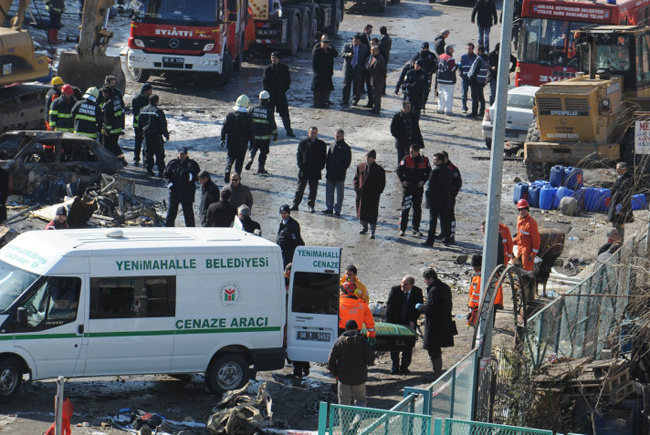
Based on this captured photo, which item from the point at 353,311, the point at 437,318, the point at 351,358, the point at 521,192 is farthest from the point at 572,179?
the point at 351,358

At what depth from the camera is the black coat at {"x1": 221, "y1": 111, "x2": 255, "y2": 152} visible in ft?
72.2

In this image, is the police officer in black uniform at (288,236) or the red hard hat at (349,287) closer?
the red hard hat at (349,287)

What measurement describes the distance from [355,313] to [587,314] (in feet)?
10.1

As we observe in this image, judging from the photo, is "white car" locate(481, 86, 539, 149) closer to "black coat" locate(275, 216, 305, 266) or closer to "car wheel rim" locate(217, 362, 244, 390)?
"black coat" locate(275, 216, 305, 266)

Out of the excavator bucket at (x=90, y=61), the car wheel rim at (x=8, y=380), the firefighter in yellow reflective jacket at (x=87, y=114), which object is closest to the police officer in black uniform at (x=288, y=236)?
the car wheel rim at (x=8, y=380)

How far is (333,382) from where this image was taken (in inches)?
589

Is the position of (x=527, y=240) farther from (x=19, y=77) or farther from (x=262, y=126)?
(x=19, y=77)

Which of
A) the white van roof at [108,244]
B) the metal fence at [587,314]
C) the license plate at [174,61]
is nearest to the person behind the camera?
the white van roof at [108,244]

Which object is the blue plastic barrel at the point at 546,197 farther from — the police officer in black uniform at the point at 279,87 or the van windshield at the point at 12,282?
the van windshield at the point at 12,282

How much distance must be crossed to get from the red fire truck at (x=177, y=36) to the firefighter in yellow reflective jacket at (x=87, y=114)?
6.76m

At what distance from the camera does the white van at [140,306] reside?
1312 centimetres

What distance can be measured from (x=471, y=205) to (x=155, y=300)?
10382 mm

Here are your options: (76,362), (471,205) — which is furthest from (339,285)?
(471,205)

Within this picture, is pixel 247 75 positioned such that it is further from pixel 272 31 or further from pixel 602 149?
pixel 602 149
